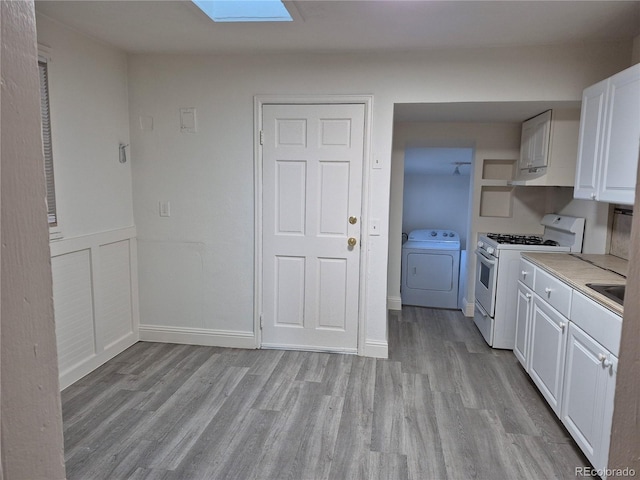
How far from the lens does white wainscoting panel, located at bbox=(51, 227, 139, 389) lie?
2.75 meters

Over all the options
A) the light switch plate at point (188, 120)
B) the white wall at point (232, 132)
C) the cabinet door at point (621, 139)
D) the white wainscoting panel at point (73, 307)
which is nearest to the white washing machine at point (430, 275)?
the white wall at point (232, 132)

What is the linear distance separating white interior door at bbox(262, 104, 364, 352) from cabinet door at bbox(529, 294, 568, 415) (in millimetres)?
1254

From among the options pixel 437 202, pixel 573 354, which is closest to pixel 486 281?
pixel 573 354

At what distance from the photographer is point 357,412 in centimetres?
258

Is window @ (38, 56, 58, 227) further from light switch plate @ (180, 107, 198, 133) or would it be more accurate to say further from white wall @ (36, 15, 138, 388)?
light switch plate @ (180, 107, 198, 133)

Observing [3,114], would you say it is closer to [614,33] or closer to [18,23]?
[18,23]

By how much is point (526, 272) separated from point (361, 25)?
1983mm

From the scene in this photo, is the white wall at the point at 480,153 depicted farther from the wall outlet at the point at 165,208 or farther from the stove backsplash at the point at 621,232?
the wall outlet at the point at 165,208

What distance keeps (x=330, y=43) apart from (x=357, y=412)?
240 cm

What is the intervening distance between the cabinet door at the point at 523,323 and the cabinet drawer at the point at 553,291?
0.57 ft

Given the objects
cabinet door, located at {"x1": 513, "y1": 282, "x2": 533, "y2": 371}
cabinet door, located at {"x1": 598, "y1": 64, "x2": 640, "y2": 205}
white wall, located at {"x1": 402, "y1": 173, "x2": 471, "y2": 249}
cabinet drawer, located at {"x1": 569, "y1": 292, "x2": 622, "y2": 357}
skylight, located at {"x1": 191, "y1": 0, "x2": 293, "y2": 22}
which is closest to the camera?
cabinet drawer, located at {"x1": 569, "y1": 292, "x2": 622, "y2": 357}

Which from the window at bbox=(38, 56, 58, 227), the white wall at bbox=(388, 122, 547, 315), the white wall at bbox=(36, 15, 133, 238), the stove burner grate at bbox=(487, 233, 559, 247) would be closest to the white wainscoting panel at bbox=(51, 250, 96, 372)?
the white wall at bbox=(36, 15, 133, 238)

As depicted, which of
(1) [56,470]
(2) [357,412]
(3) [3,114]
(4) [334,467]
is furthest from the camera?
(2) [357,412]

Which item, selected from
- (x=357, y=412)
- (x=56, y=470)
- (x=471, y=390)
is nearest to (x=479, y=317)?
(x=471, y=390)
